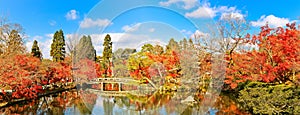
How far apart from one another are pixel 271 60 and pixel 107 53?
658 cm

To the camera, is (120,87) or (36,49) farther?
(36,49)

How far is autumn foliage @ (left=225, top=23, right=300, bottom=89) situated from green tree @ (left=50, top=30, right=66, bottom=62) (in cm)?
1210

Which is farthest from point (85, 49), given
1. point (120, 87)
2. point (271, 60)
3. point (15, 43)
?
point (15, 43)

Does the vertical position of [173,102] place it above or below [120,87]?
below

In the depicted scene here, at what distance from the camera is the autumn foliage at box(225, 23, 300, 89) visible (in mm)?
6605

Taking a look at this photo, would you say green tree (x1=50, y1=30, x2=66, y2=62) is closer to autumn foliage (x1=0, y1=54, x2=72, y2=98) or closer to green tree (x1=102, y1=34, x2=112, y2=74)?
autumn foliage (x1=0, y1=54, x2=72, y2=98)

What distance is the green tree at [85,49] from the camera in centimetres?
233

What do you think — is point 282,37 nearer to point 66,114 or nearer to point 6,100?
point 66,114

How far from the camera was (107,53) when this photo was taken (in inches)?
110

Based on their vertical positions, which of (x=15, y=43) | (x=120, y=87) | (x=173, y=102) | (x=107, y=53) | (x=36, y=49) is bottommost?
(x=173, y=102)

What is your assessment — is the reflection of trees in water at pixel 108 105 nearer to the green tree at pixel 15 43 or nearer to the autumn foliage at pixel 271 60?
the autumn foliage at pixel 271 60

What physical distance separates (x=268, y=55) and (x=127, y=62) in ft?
21.1

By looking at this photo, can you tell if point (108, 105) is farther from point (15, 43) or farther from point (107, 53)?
point (15, 43)

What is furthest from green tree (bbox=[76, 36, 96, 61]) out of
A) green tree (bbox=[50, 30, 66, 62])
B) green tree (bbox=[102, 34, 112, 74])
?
green tree (bbox=[50, 30, 66, 62])
